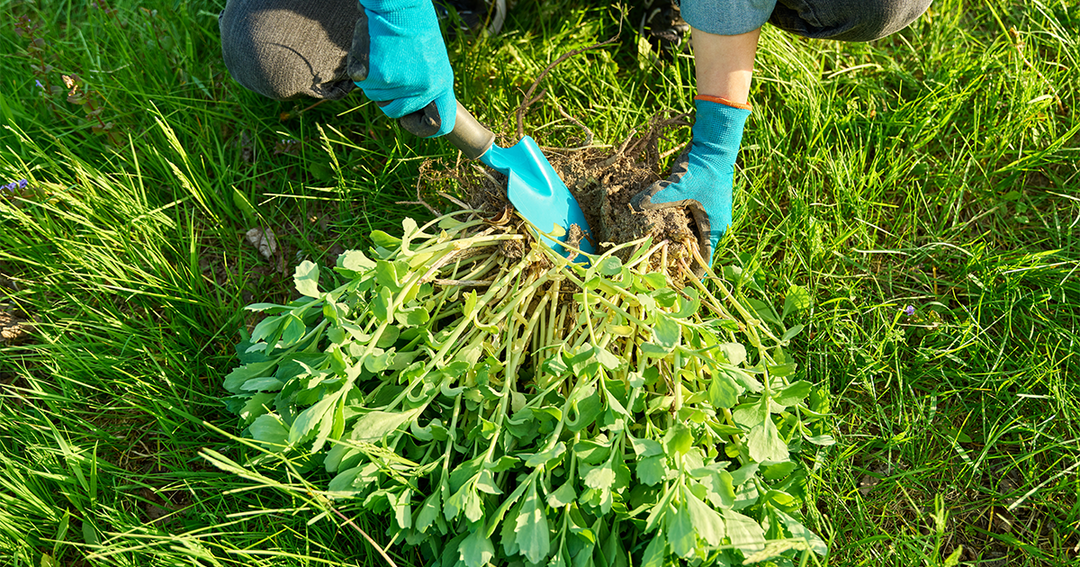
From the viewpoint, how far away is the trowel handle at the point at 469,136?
1.57m

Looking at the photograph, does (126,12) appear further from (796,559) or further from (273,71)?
(796,559)

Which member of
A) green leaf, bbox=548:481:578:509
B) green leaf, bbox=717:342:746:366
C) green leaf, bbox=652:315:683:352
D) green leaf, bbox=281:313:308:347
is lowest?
green leaf, bbox=548:481:578:509

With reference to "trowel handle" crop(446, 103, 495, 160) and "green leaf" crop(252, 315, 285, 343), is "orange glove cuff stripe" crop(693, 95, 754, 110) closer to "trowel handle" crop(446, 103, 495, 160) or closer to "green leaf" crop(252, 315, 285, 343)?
"trowel handle" crop(446, 103, 495, 160)

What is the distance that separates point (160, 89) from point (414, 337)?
124 cm

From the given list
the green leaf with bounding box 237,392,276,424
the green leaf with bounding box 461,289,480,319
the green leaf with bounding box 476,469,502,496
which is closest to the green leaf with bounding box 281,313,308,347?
the green leaf with bounding box 237,392,276,424

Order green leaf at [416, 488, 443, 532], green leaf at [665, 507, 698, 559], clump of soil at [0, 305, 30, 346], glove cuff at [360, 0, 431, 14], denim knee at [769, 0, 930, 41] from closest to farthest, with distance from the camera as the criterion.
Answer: green leaf at [665, 507, 698, 559] < green leaf at [416, 488, 443, 532] < glove cuff at [360, 0, 431, 14] < denim knee at [769, 0, 930, 41] < clump of soil at [0, 305, 30, 346]

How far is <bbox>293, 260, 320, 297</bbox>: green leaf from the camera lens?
1.31m

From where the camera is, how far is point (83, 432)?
1554mm

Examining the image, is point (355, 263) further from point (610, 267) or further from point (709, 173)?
point (709, 173)

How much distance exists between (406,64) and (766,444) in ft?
3.41

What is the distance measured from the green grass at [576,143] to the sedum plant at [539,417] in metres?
0.21

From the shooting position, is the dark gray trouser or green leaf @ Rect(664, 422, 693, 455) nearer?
green leaf @ Rect(664, 422, 693, 455)

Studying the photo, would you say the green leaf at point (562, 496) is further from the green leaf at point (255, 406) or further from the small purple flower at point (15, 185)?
the small purple flower at point (15, 185)

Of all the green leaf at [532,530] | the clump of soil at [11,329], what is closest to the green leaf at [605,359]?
the green leaf at [532,530]
